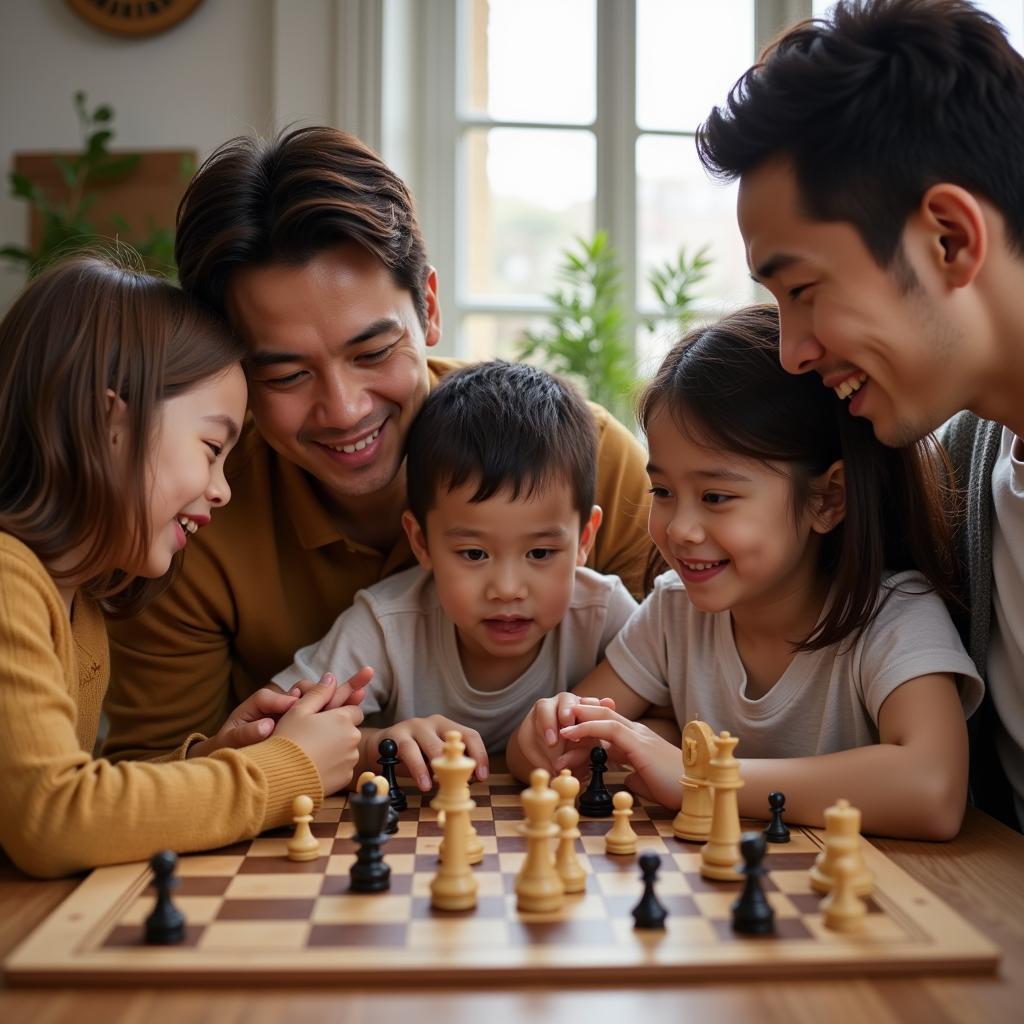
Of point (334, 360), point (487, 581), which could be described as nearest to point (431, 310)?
point (334, 360)

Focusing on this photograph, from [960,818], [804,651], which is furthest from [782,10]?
[960,818]

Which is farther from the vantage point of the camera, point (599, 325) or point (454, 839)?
point (599, 325)

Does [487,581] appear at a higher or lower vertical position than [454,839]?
higher

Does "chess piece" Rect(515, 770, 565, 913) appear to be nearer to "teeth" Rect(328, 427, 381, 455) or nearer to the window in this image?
"teeth" Rect(328, 427, 381, 455)

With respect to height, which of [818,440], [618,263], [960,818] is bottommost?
[960,818]

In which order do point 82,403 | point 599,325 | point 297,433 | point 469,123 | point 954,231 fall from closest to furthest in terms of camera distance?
point 954,231
point 82,403
point 297,433
point 599,325
point 469,123

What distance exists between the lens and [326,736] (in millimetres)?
1647

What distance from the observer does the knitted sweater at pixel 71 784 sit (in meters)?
1.34

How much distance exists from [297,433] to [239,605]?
371mm

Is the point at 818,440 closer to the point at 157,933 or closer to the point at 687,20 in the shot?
the point at 157,933

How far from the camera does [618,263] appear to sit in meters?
4.16

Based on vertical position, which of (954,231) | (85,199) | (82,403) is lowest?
(82,403)

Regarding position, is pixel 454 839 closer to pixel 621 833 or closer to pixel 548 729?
pixel 621 833

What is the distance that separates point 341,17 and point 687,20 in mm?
1327
